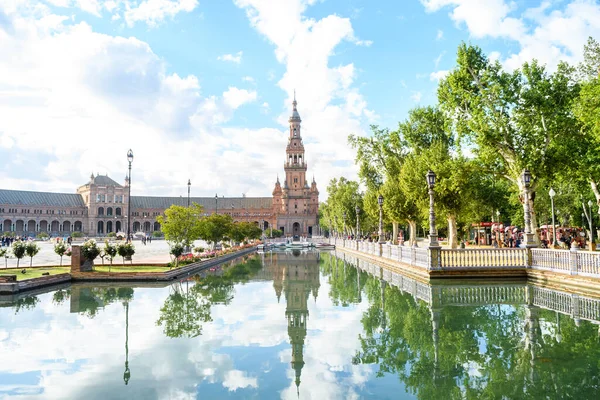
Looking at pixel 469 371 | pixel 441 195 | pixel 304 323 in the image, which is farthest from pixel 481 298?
pixel 441 195

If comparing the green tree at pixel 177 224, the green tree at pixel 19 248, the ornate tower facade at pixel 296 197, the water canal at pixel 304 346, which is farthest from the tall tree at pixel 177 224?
the ornate tower facade at pixel 296 197

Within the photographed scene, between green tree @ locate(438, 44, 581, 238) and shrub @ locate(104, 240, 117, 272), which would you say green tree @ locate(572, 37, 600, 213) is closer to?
green tree @ locate(438, 44, 581, 238)

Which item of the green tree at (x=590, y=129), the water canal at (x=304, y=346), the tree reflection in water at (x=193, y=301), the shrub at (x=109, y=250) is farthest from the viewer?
the shrub at (x=109, y=250)

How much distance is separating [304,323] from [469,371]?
18.5 ft

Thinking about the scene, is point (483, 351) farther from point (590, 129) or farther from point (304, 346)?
point (590, 129)

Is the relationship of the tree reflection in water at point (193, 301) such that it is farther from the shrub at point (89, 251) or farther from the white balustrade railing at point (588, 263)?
the white balustrade railing at point (588, 263)

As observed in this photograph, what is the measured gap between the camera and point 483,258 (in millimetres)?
23156

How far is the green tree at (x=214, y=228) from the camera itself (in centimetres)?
4216

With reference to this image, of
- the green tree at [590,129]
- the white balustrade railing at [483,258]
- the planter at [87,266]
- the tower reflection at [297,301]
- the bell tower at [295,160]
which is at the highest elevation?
the bell tower at [295,160]

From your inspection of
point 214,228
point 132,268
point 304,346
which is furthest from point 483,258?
point 214,228

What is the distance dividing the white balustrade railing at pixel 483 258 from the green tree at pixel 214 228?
23340 millimetres

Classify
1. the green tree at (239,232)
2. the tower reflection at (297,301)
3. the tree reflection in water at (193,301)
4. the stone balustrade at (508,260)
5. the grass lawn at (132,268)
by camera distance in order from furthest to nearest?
the green tree at (239,232) < the grass lawn at (132,268) < the stone balustrade at (508,260) < the tree reflection in water at (193,301) < the tower reflection at (297,301)

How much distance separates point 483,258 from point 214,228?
2847cm

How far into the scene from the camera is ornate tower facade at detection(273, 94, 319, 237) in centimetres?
15638
